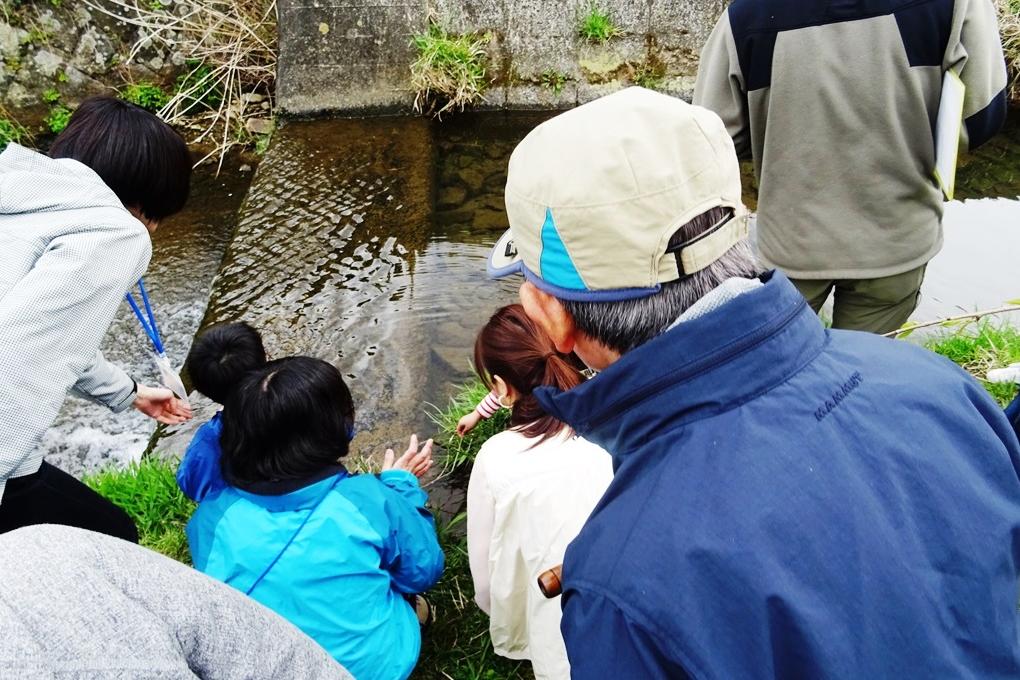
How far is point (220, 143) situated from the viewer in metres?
6.05

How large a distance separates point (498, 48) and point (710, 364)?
5.65m

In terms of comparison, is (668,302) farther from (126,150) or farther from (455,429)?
(455,429)

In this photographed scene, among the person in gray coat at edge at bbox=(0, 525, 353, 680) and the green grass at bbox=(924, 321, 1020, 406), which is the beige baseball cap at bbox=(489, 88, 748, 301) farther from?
the green grass at bbox=(924, 321, 1020, 406)

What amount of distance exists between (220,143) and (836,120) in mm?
5482

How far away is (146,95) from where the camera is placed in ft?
20.6

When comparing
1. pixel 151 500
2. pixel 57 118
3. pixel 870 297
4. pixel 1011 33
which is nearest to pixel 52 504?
pixel 151 500

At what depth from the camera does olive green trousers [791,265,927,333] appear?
2.38 metres

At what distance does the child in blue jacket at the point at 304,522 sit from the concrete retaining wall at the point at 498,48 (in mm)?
4534

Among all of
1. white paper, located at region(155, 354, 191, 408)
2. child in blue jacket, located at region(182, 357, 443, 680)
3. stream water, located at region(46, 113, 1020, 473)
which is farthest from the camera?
stream water, located at region(46, 113, 1020, 473)

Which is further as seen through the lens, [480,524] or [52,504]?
[480,524]

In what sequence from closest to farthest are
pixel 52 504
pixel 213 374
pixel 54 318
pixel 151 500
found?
pixel 54 318
pixel 52 504
pixel 213 374
pixel 151 500

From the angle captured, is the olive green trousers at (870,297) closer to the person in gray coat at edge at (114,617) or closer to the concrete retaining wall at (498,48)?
the person in gray coat at edge at (114,617)

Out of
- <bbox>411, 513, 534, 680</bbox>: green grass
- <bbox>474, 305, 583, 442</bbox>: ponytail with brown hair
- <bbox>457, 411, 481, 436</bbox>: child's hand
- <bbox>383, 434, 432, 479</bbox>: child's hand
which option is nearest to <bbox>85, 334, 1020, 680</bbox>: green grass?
<bbox>411, 513, 534, 680</bbox>: green grass

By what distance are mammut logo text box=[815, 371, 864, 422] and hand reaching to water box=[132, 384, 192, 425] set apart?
225cm
